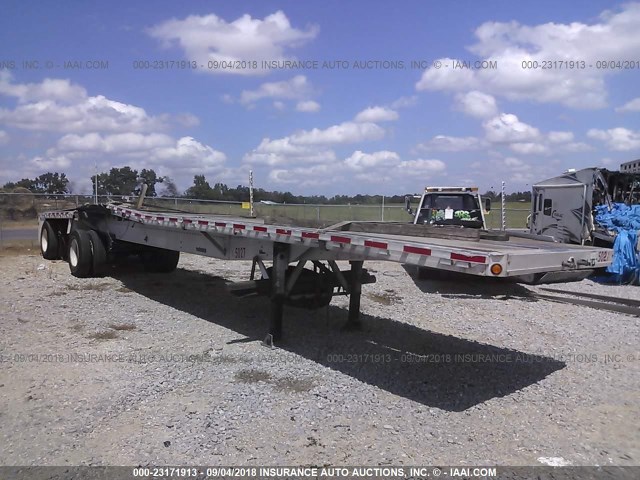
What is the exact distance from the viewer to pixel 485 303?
920cm

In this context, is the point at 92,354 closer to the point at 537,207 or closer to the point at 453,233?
the point at 453,233

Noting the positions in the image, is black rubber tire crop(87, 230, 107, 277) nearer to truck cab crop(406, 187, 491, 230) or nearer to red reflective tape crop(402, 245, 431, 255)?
truck cab crop(406, 187, 491, 230)

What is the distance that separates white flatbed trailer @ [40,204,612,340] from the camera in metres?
4.05

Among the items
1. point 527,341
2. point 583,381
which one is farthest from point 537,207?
point 583,381

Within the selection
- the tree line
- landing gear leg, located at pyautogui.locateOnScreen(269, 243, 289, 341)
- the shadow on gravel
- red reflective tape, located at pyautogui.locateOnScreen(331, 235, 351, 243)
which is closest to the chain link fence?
the tree line

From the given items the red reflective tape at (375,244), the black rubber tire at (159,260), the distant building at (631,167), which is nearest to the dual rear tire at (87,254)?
the black rubber tire at (159,260)

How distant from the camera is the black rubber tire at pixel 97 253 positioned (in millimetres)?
10852

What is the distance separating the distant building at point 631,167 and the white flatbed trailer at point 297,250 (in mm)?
10177

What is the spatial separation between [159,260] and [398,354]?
7225 millimetres

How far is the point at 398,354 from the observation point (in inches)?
240

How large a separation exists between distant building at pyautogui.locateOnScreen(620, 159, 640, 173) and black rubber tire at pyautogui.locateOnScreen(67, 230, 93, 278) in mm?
13445

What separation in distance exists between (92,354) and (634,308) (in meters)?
8.39

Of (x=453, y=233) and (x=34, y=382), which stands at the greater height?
(x=453, y=233)

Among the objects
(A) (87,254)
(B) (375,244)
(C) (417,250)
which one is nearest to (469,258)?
(C) (417,250)
